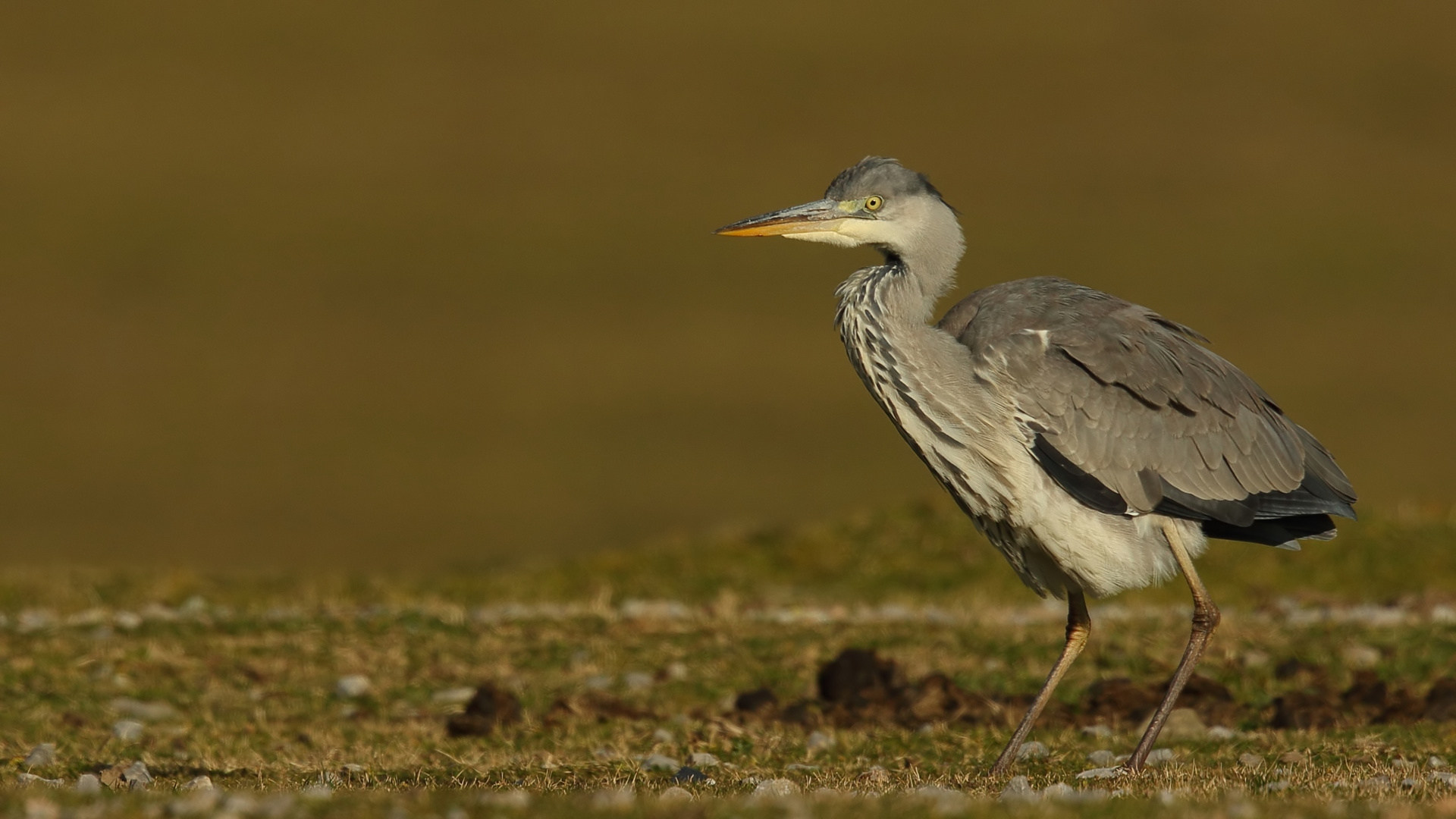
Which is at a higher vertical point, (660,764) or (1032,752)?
(660,764)

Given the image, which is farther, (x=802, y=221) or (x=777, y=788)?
(x=802, y=221)

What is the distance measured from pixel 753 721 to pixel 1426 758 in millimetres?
4042

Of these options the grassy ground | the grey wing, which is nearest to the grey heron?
the grey wing

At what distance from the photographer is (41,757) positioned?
8953mm

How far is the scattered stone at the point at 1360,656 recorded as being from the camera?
37.9 feet

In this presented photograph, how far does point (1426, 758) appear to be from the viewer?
27.9ft

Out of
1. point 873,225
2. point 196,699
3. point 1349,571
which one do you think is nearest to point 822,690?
point 873,225

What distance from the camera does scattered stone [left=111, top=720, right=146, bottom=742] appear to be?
9906 millimetres

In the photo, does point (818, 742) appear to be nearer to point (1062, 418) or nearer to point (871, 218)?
point (1062, 418)

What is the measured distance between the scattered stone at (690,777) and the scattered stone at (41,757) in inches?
142

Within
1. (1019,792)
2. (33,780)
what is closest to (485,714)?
(33,780)

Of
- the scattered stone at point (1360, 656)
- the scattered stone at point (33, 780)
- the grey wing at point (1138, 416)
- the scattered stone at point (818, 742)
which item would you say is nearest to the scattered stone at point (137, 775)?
the scattered stone at point (33, 780)

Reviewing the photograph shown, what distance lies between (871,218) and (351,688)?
512 centimetres

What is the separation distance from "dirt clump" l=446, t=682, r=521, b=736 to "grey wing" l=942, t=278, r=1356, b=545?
383cm
